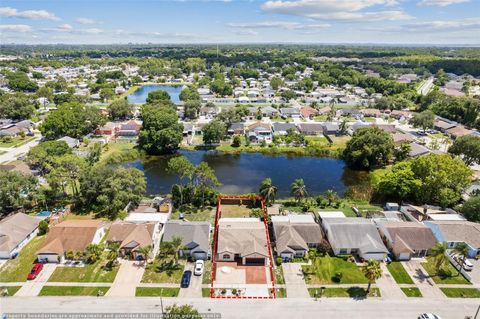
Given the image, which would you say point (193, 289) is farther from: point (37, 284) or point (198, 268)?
point (37, 284)

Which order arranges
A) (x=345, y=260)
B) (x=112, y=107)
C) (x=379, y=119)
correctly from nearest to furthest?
(x=345, y=260) → (x=112, y=107) → (x=379, y=119)

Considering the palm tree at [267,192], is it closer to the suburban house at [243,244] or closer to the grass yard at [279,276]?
the suburban house at [243,244]

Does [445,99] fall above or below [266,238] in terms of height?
above

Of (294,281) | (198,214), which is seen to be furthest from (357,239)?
(198,214)

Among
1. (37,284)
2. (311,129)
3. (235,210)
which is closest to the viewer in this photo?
(37,284)

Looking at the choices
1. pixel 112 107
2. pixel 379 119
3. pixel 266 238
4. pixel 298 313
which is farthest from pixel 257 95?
pixel 298 313

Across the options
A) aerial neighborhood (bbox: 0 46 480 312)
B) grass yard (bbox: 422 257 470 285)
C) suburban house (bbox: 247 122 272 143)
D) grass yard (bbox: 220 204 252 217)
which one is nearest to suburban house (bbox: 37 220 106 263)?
aerial neighborhood (bbox: 0 46 480 312)

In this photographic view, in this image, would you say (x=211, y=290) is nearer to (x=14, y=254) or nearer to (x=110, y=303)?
(x=110, y=303)
